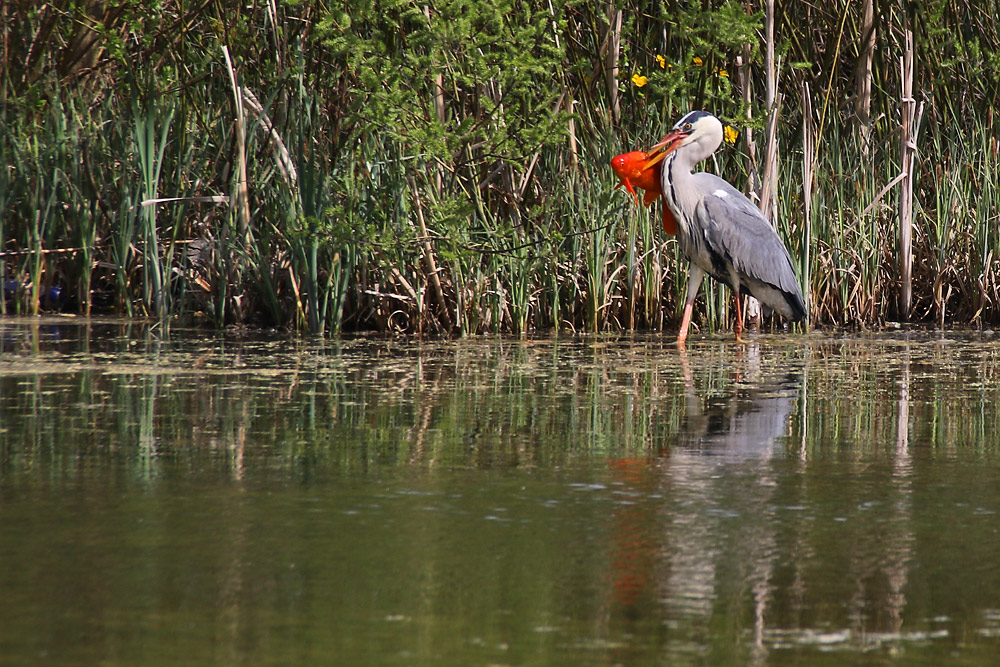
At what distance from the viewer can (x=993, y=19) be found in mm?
7688

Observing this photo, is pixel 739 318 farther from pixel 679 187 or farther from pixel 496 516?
pixel 496 516

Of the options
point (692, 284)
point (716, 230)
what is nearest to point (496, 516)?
point (716, 230)

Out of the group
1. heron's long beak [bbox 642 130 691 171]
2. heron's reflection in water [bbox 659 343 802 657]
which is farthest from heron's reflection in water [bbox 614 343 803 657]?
heron's long beak [bbox 642 130 691 171]

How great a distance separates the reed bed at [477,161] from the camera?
6.64m

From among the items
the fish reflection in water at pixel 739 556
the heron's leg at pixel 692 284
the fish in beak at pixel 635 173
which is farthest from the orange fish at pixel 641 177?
the fish reflection in water at pixel 739 556

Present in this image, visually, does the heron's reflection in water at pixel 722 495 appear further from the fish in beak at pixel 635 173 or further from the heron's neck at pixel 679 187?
the fish in beak at pixel 635 173

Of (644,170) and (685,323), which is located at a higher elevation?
(644,170)

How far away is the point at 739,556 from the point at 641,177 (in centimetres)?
432

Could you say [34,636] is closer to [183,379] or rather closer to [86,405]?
[86,405]

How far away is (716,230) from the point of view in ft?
21.5

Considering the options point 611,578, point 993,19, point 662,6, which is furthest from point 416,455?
point 993,19

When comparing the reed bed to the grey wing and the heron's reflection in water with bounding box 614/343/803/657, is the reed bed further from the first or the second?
the heron's reflection in water with bounding box 614/343/803/657

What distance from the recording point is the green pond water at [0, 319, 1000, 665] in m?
2.16

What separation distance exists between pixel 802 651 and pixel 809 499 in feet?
3.56
